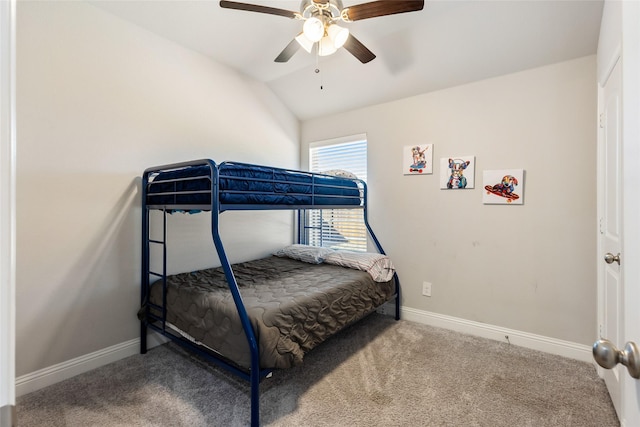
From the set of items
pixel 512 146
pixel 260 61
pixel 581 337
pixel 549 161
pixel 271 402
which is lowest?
pixel 271 402

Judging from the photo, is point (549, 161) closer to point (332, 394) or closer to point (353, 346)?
point (353, 346)

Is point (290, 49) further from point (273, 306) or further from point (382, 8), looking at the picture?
point (273, 306)

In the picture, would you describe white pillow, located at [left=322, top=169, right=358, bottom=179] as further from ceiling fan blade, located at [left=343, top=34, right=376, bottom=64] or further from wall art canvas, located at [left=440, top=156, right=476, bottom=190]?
ceiling fan blade, located at [left=343, top=34, right=376, bottom=64]

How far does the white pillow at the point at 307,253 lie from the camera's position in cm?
311

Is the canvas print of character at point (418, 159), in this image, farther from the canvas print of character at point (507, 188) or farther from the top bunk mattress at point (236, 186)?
the top bunk mattress at point (236, 186)

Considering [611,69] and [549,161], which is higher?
[611,69]

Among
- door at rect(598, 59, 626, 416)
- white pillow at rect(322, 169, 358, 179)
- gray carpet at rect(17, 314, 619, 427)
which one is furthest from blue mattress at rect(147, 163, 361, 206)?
door at rect(598, 59, 626, 416)

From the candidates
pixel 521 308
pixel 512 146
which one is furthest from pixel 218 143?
pixel 521 308

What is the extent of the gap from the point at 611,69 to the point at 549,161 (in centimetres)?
85

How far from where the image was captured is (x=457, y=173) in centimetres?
280

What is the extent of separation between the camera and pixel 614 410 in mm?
1718

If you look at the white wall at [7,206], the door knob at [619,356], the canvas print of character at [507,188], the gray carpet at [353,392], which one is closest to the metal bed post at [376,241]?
the gray carpet at [353,392]

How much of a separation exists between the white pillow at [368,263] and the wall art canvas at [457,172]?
3.09 feet

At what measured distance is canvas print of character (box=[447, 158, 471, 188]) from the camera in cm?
277
